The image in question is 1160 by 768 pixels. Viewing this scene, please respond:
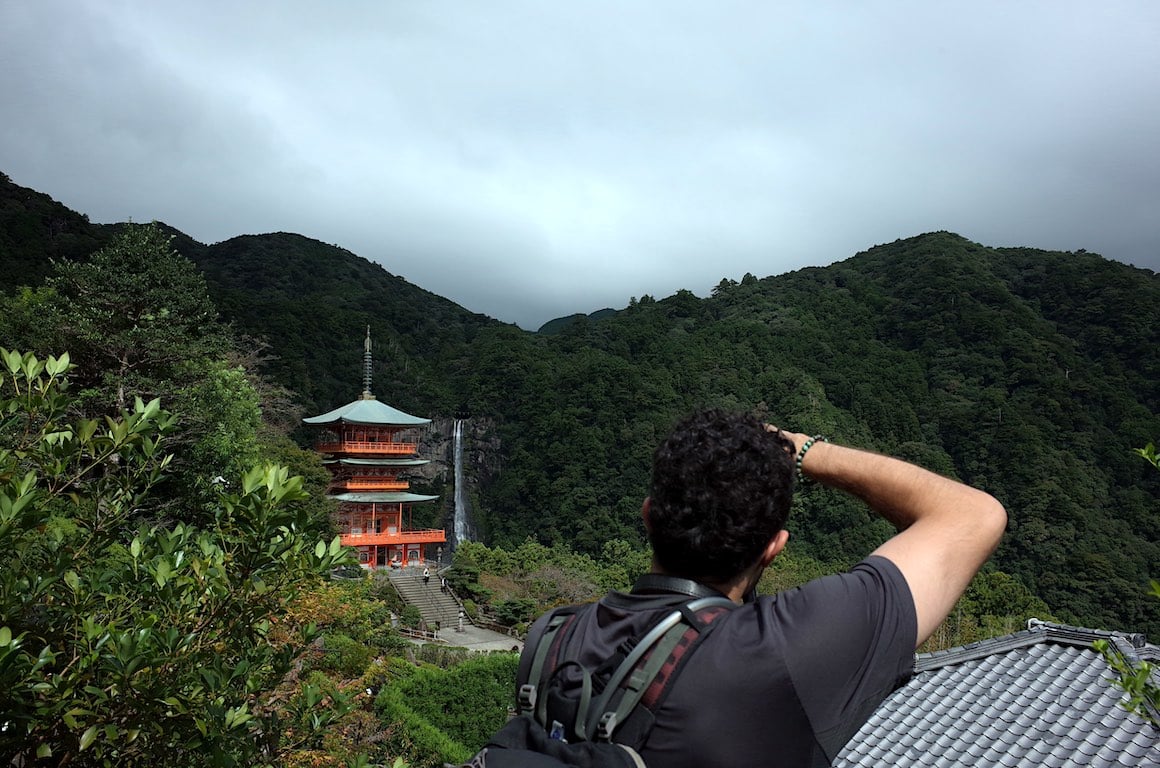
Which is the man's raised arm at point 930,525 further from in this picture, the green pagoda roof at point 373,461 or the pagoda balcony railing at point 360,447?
the pagoda balcony railing at point 360,447

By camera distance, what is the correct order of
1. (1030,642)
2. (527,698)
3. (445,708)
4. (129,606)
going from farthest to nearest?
(445,708), (1030,642), (129,606), (527,698)

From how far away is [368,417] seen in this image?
23.8 m

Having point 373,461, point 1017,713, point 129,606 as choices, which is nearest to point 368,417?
point 373,461

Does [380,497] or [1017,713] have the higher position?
[1017,713]

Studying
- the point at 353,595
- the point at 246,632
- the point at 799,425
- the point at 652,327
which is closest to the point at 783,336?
the point at 652,327

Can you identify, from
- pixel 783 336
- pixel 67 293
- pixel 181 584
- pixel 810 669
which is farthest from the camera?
pixel 783 336

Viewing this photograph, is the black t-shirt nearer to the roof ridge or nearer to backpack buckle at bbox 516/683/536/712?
backpack buckle at bbox 516/683/536/712

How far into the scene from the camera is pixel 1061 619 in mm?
24984

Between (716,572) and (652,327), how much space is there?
48.9m

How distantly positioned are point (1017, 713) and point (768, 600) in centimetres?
619

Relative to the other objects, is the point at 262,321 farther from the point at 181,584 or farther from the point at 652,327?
the point at 181,584

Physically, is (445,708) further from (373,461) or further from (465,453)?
(465,453)

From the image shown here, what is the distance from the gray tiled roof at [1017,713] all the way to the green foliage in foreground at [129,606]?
13.9ft

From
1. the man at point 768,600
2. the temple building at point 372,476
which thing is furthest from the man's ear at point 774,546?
the temple building at point 372,476
